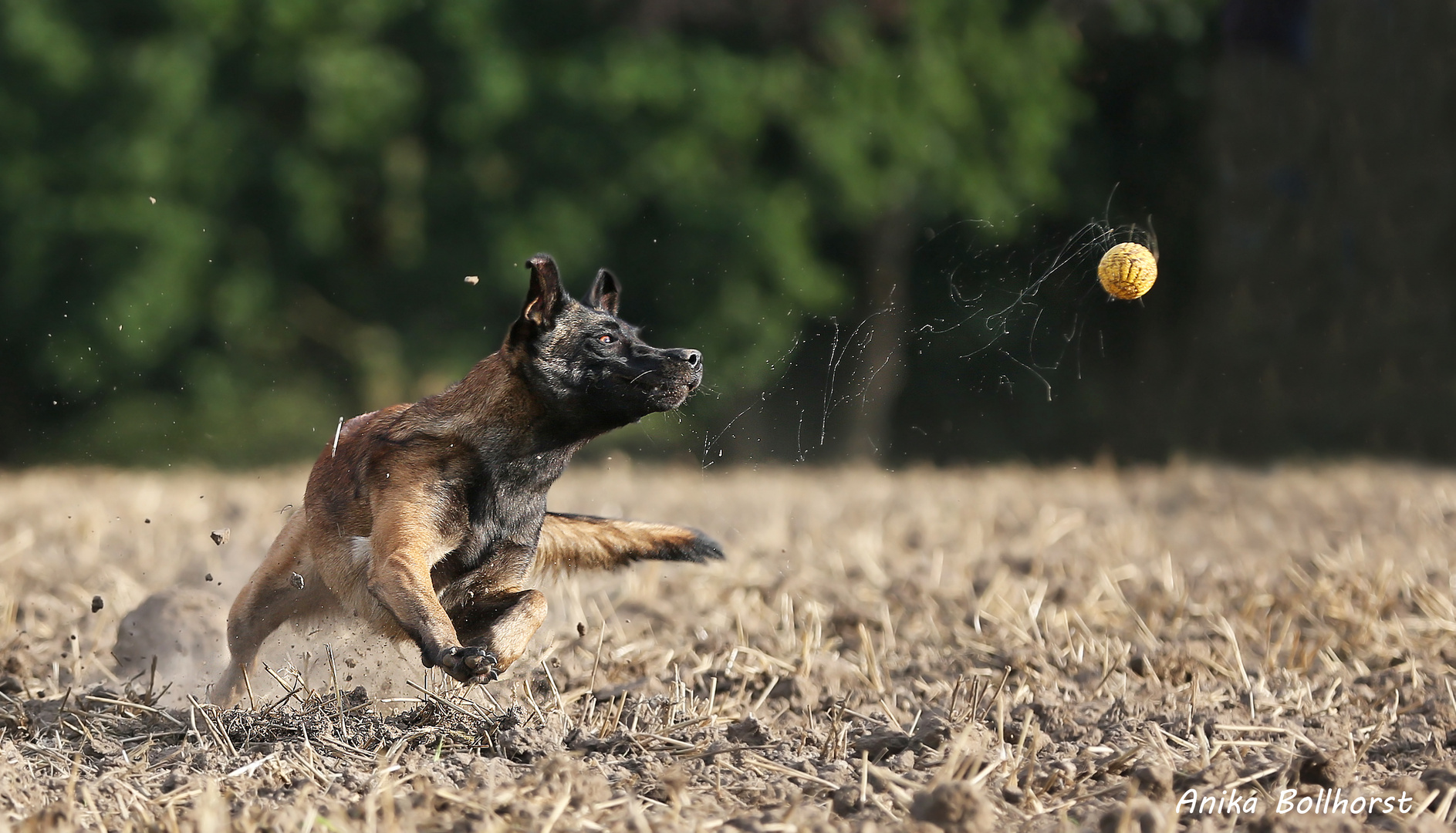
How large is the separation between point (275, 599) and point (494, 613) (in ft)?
2.81

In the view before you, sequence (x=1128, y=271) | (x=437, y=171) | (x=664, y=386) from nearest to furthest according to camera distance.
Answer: (x=664, y=386), (x=1128, y=271), (x=437, y=171)

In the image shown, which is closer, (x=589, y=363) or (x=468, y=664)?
(x=468, y=664)

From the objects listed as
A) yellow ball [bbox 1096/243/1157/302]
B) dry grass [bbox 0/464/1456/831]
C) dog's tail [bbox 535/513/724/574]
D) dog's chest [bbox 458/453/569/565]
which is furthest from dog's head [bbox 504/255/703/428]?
yellow ball [bbox 1096/243/1157/302]

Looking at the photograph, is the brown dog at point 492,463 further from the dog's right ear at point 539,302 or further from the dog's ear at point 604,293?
the dog's ear at point 604,293

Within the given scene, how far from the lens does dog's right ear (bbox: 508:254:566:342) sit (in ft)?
13.7

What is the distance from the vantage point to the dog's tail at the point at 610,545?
14.9 feet

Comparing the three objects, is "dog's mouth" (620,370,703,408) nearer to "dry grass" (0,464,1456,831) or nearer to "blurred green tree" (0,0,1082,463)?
"dry grass" (0,464,1456,831)

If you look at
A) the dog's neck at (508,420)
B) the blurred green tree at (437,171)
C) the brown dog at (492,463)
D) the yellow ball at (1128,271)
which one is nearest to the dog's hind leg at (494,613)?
the brown dog at (492,463)

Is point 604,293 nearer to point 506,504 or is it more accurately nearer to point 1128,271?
point 506,504

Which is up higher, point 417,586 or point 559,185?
point 559,185

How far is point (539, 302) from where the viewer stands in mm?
4219

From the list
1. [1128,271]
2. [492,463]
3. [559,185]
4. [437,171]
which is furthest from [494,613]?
[437,171]

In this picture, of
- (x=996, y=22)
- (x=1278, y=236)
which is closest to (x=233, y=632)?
(x=1278, y=236)

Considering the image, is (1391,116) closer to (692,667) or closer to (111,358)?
(692,667)
